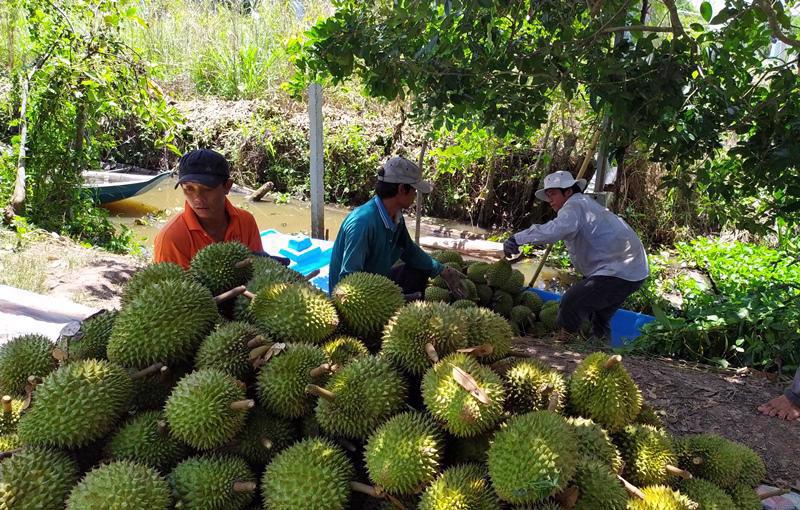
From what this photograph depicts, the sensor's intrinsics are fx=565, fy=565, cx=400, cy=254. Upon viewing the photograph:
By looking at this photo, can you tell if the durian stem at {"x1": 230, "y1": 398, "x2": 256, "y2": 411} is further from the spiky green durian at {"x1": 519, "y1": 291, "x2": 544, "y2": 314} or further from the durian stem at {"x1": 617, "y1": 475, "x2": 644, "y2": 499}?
the spiky green durian at {"x1": 519, "y1": 291, "x2": 544, "y2": 314}

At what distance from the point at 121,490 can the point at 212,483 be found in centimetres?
19

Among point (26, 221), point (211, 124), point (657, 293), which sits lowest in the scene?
point (657, 293)

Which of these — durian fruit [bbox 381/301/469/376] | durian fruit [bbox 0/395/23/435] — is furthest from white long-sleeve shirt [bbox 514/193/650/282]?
durian fruit [bbox 0/395/23/435]

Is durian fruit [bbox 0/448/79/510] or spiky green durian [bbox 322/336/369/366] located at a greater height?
spiky green durian [bbox 322/336/369/366]

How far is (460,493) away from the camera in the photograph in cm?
125

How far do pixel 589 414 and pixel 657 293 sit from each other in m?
5.37

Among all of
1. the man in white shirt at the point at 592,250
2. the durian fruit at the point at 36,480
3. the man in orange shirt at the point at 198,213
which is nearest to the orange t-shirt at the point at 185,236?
the man in orange shirt at the point at 198,213

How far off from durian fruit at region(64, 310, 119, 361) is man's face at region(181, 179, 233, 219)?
3.74ft

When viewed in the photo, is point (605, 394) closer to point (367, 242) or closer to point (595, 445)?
point (595, 445)

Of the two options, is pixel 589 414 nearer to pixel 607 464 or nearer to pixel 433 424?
pixel 607 464

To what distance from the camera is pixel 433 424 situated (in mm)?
1381

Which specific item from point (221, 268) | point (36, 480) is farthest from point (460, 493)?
point (221, 268)

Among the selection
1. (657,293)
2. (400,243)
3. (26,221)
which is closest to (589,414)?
(400,243)

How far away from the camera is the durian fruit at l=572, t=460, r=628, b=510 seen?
126cm
